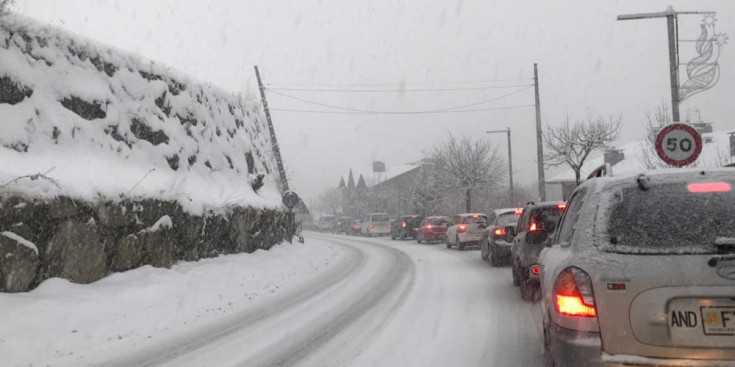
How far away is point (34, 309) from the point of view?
704 cm

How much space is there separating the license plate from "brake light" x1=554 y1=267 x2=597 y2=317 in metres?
0.58

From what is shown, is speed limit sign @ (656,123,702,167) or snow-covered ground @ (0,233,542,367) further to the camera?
speed limit sign @ (656,123,702,167)

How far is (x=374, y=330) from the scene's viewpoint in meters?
7.05

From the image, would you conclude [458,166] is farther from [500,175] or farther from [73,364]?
[73,364]

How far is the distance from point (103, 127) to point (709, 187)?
11258 mm

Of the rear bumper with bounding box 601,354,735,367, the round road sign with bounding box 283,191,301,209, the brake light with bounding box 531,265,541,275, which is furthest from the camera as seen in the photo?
the round road sign with bounding box 283,191,301,209

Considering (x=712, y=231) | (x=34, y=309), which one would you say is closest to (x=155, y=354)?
(x=34, y=309)

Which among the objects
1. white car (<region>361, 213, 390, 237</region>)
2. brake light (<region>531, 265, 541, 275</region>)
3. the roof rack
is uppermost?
the roof rack

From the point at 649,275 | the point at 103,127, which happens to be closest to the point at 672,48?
the point at 649,275

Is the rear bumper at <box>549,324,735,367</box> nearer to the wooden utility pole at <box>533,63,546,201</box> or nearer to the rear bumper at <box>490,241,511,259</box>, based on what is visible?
the rear bumper at <box>490,241,511,259</box>

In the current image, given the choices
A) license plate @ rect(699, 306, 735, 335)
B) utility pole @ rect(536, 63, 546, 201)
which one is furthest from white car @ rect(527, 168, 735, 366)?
utility pole @ rect(536, 63, 546, 201)

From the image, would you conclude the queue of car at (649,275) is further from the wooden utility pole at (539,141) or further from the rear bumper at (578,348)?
the wooden utility pole at (539,141)

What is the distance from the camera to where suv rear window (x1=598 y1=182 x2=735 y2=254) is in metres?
3.34

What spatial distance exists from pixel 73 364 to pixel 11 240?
2.92 metres
